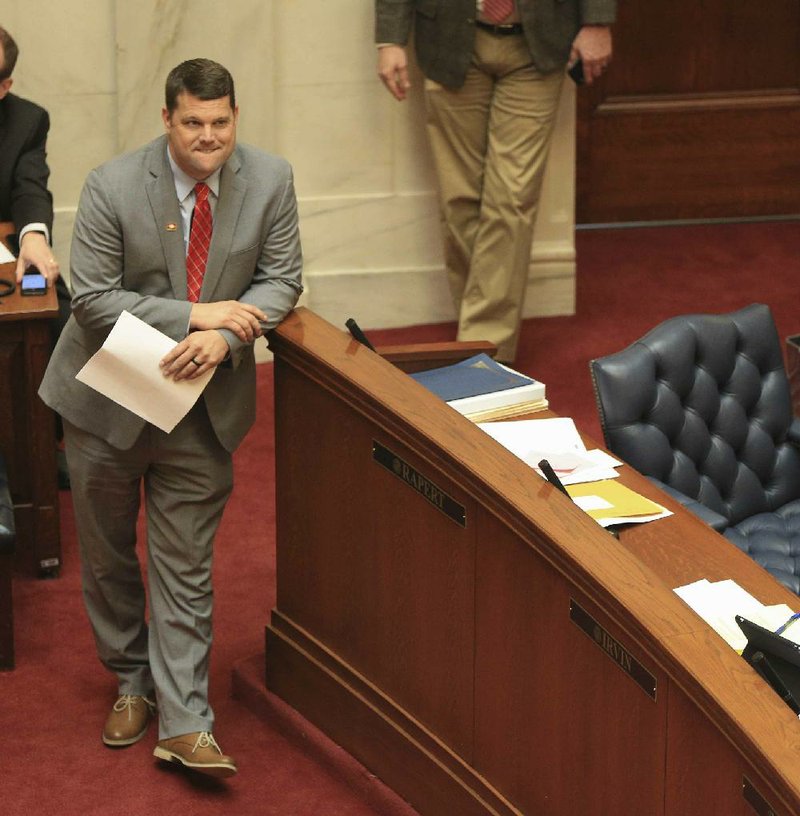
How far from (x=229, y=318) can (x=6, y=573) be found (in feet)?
3.65

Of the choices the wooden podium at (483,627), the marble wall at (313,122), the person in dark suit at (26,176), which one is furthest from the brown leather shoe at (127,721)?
the marble wall at (313,122)

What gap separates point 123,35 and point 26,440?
1.83m

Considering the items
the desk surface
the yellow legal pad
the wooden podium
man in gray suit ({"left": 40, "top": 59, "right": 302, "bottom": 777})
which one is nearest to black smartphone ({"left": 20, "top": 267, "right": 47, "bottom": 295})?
the desk surface

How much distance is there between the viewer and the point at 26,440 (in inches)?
183

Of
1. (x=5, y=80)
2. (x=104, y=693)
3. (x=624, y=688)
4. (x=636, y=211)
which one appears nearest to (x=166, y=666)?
(x=104, y=693)

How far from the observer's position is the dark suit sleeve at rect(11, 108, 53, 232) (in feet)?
16.3

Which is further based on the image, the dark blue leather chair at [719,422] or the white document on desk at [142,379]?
the dark blue leather chair at [719,422]

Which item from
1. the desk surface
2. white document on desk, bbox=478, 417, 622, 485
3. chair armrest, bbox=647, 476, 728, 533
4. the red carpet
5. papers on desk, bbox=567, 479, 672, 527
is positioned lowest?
the red carpet

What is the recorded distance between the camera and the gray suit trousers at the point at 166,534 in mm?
3656

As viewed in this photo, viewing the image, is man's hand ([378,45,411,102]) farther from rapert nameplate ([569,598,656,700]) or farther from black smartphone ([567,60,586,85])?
rapert nameplate ([569,598,656,700])

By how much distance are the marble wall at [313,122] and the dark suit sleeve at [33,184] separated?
2.75 ft

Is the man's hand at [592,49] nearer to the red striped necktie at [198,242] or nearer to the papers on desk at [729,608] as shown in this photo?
the red striped necktie at [198,242]

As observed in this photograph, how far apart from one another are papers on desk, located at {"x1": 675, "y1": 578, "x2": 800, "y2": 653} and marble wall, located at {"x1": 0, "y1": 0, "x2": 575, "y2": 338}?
3192 millimetres

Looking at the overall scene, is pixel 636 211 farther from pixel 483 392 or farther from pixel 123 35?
pixel 483 392
